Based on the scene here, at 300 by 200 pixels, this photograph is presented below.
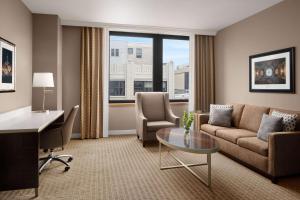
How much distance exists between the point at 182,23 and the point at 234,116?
7.59ft

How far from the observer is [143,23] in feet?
16.2

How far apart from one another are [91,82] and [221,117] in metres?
2.88

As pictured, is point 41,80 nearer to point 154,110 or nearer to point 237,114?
point 154,110

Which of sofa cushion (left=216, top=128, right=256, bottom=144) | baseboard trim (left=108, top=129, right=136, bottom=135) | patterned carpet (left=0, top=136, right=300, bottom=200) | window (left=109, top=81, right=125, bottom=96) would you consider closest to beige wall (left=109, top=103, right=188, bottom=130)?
baseboard trim (left=108, top=129, right=136, bottom=135)

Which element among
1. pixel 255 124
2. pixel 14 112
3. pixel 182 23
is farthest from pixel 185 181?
pixel 182 23

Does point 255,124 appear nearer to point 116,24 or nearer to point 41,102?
point 116,24

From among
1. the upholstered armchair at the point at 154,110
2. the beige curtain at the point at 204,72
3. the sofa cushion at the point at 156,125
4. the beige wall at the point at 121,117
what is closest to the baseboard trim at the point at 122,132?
the beige wall at the point at 121,117

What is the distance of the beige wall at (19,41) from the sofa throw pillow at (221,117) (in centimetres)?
342

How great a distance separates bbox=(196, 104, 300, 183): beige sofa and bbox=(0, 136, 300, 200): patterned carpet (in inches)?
5.2

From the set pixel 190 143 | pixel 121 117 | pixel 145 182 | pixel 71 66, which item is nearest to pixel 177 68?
pixel 121 117

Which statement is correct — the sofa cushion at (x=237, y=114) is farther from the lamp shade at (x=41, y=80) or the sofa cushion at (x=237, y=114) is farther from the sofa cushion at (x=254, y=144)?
the lamp shade at (x=41, y=80)

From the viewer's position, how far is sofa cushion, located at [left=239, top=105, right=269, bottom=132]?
3707mm

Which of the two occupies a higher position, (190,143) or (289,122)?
(289,122)

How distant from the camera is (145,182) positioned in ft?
8.93
